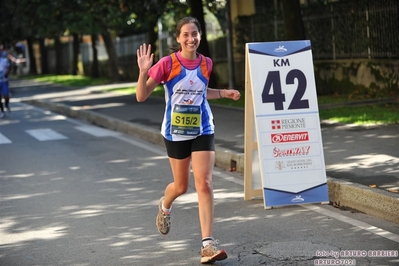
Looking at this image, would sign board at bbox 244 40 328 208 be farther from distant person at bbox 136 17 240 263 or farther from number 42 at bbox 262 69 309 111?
distant person at bbox 136 17 240 263

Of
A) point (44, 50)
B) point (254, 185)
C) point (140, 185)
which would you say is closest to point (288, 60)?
point (254, 185)

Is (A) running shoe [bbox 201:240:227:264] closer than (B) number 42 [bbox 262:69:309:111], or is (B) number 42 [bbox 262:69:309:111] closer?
(A) running shoe [bbox 201:240:227:264]

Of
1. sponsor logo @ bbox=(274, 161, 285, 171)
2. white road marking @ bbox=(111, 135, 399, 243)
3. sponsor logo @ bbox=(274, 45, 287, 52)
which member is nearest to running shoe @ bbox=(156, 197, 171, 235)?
white road marking @ bbox=(111, 135, 399, 243)

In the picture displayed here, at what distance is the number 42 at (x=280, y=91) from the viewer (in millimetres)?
8828

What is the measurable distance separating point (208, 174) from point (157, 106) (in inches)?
614

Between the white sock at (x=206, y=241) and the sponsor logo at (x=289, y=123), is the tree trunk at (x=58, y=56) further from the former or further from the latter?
the white sock at (x=206, y=241)

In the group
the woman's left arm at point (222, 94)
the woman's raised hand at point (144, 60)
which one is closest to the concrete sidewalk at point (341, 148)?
the woman's left arm at point (222, 94)

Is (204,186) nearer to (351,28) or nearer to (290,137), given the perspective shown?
(290,137)

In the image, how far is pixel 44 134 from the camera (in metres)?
17.4

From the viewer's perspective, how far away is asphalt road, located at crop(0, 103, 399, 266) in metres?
6.63

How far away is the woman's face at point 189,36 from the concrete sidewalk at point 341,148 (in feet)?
7.66

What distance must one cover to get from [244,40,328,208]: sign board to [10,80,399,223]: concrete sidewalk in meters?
0.36

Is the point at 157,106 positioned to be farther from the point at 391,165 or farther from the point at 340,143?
the point at 391,165

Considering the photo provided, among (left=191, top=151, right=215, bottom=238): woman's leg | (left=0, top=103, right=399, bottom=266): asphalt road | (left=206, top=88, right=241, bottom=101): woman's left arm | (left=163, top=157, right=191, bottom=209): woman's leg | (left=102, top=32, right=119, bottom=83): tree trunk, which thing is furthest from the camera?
(left=102, top=32, right=119, bottom=83): tree trunk
